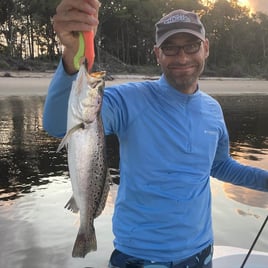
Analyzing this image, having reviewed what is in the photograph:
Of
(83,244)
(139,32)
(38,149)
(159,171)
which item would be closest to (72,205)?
(83,244)

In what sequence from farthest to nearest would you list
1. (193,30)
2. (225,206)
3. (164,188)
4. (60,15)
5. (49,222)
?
(225,206) → (49,222) → (193,30) → (164,188) → (60,15)

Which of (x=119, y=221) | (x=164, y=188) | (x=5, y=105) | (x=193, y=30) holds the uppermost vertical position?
(x=193, y=30)

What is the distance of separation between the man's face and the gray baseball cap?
0.03 m

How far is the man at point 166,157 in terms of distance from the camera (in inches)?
113

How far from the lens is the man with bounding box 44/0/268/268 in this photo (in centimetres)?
287

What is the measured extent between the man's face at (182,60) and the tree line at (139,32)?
1537 inches

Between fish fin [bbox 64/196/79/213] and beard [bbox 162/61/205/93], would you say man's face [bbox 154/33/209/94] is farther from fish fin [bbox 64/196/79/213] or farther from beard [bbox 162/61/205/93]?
fish fin [bbox 64/196/79/213]

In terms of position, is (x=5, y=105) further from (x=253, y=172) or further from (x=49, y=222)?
(x=253, y=172)

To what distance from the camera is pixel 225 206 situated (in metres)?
9.15

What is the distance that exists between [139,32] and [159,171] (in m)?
69.5

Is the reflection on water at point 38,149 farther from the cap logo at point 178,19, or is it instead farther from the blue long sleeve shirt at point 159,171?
the cap logo at point 178,19

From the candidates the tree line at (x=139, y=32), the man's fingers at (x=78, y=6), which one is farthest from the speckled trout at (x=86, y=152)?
the tree line at (x=139, y=32)

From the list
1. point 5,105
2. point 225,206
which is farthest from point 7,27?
point 225,206

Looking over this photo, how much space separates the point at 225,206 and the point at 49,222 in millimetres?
3463
